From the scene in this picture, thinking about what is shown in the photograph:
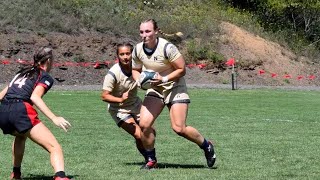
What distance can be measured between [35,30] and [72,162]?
105 feet

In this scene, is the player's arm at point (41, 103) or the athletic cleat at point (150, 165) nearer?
the player's arm at point (41, 103)

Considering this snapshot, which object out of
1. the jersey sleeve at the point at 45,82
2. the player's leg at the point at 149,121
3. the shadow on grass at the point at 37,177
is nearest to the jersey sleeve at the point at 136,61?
the player's leg at the point at 149,121

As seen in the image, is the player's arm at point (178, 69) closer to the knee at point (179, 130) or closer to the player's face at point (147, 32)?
the player's face at point (147, 32)

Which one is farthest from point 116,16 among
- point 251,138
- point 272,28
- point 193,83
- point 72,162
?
point 72,162

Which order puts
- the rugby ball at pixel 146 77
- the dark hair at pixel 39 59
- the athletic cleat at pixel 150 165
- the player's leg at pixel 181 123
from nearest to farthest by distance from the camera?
the dark hair at pixel 39 59
the rugby ball at pixel 146 77
the player's leg at pixel 181 123
the athletic cleat at pixel 150 165

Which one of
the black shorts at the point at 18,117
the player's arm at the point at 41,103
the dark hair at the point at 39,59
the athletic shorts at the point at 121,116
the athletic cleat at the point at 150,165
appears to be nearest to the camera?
the player's arm at the point at 41,103

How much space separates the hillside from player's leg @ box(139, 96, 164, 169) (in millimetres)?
27731

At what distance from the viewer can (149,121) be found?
1012 centimetres

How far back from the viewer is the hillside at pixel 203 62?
39531 millimetres

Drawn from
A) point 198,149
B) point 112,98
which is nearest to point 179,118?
point 112,98

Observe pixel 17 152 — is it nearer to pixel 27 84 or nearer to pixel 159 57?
pixel 27 84

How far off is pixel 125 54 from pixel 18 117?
2.37 meters

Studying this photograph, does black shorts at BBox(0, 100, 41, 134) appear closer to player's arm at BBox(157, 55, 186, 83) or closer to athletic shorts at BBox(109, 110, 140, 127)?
player's arm at BBox(157, 55, 186, 83)

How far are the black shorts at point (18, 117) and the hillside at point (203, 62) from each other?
2928 cm
